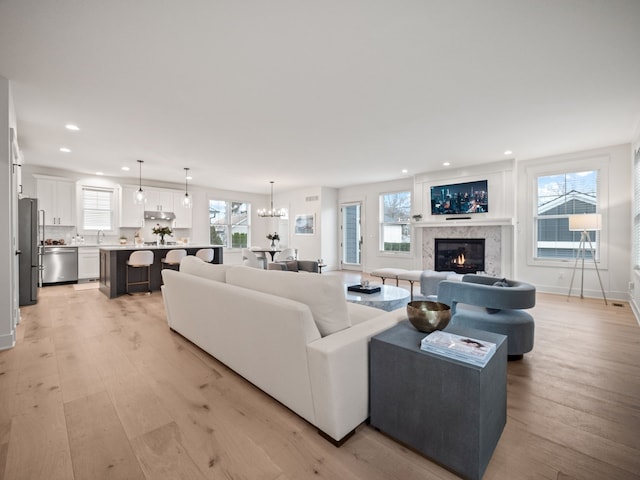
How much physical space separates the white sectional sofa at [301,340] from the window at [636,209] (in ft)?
15.7

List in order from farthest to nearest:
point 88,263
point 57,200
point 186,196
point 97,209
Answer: point 97,209, point 88,263, point 57,200, point 186,196

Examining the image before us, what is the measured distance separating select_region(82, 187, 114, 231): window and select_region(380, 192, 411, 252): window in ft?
23.5

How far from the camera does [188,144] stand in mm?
4859

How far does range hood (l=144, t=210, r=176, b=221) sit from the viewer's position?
7742mm

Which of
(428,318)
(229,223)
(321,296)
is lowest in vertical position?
(428,318)

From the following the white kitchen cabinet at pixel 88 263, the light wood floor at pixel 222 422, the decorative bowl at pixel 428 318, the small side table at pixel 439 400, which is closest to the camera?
the small side table at pixel 439 400

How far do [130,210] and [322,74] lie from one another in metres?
6.86

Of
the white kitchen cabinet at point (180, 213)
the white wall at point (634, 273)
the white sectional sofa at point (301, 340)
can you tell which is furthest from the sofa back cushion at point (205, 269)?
the white kitchen cabinet at point (180, 213)

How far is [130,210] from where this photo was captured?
7.52m

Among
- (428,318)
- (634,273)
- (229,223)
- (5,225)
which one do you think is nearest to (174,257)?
(5,225)

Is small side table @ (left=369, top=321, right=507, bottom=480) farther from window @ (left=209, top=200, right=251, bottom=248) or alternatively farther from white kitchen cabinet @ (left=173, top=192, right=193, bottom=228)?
window @ (left=209, top=200, right=251, bottom=248)

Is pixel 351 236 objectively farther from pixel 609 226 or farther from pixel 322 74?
pixel 322 74

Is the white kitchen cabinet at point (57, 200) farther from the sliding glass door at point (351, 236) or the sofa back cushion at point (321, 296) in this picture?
the sofa back cushion at point (321, 296)

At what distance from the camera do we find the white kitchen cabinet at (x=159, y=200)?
776 cm
